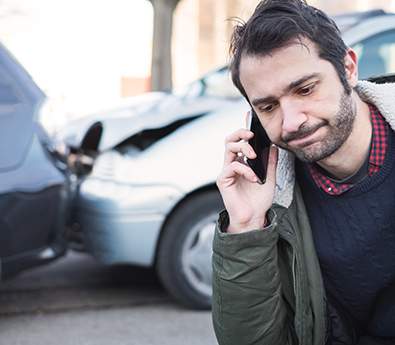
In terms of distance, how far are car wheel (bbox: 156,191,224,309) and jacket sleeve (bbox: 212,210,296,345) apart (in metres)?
2.04

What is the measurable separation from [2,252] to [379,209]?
7.50 feet

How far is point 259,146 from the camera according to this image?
7.04 feet

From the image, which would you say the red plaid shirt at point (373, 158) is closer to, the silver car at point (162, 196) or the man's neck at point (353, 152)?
the man's neck at point (353, 152)

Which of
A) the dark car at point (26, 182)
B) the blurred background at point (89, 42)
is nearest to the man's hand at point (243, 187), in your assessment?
the dark car at point (26, 182)

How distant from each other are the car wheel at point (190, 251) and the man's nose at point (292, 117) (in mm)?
2189

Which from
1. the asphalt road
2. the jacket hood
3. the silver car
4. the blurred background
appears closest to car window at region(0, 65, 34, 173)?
the silver car

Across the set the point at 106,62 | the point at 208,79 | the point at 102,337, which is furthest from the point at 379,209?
the point at 106,62

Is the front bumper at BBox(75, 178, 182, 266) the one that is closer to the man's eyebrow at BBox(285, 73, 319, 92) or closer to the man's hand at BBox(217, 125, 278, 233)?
the man's hand at BBox(217, 125, 278, 233)

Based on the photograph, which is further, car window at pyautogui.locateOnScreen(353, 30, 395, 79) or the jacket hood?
→ car window at pyautogui.locateOnScreen(353, 30, 395, 79)

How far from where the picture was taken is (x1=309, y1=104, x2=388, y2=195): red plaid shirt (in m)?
2.02

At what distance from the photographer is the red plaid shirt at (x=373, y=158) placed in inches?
79.5

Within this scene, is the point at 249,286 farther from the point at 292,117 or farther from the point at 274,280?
the point at 292,117

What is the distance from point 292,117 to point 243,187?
287 millimetres

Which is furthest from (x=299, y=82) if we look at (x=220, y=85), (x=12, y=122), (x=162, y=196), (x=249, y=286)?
(x=220, y=85)
